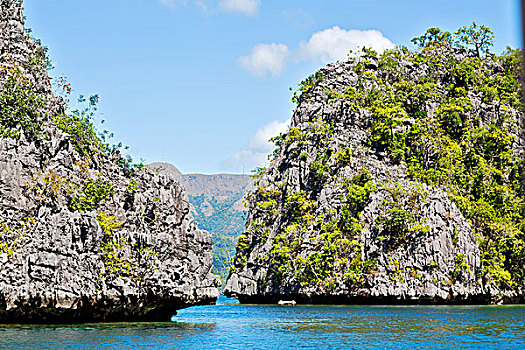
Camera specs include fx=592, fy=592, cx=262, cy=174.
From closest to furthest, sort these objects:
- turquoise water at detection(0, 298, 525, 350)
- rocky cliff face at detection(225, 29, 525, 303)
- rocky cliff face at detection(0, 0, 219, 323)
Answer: turquoise water at detection(0, 298, 525, 350), rocky cliff face at detection(0, 0, 219, 323), rocky cliff face at detection(225, 29, 525, 303)

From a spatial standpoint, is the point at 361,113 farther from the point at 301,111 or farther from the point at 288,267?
the point at 288,267

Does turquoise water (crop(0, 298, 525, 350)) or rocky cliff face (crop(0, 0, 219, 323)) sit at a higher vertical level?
rocky cliff face (crop(0, 0, 219, 323))

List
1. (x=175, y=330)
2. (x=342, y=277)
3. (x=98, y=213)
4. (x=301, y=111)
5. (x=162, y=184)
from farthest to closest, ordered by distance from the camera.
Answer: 1. (x=301, y=111)
2. (x=342, y=277)
3. (x=162, y=184)
4. (x=98, y=213)
5. (x=175, y=330)

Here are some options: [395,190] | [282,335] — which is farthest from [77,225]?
[395,190]

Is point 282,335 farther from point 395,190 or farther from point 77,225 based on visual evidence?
point 395,190

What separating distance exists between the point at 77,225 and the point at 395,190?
3981cm

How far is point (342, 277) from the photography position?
57531 millimetres

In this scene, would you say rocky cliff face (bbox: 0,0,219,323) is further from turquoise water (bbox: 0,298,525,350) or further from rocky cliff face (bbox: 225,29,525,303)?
rocky cliff face (bbox: 225,29,525,303)

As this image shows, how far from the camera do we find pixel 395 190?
5928cm

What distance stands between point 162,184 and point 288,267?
102ft

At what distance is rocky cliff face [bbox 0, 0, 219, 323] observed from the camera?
81.1ft

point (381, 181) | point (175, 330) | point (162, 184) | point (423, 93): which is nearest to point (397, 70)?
point (423, 93)

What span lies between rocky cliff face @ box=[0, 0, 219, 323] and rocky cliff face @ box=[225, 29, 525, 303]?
29.8 m

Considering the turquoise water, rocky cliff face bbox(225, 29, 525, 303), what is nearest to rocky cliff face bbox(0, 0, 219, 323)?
the turquoise water
